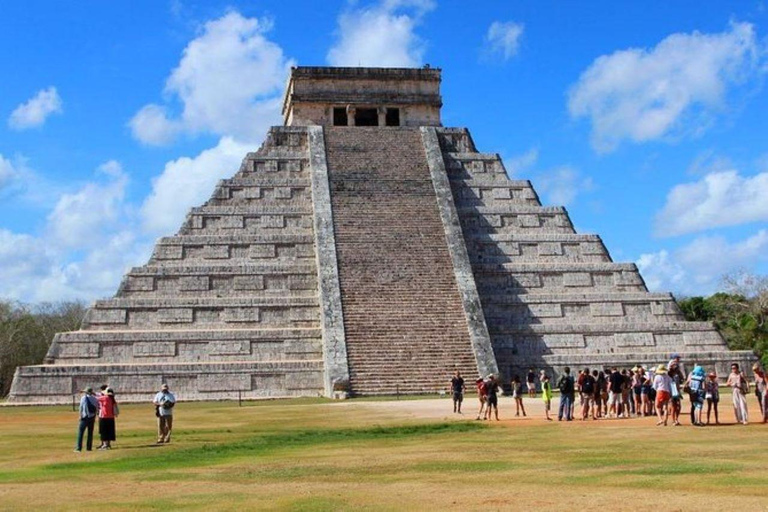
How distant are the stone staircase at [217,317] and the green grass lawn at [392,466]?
8.09 metres

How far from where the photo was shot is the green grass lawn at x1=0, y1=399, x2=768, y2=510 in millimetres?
8766

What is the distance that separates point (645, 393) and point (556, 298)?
11440 mm

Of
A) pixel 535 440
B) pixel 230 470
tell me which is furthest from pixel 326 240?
pixel 230 470

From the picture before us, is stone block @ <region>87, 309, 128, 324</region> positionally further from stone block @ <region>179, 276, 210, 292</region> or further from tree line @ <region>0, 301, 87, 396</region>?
tree line @ <region>0, 301, 87, 396</region>

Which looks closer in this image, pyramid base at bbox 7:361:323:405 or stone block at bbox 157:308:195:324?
pyramid base at bbox 7:361:323:405

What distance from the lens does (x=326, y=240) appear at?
30375 millimetres

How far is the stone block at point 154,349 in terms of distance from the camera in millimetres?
27281

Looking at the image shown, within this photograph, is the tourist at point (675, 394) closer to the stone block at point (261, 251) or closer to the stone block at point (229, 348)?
the stone block at point (229, 348)

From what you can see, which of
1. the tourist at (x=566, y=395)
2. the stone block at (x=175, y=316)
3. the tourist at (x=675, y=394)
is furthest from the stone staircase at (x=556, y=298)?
the tourist at (x=675, y=394)

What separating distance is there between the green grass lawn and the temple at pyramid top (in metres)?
21.2

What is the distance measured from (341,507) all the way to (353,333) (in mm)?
18406

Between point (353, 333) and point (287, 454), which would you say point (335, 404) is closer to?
point (353, 333)

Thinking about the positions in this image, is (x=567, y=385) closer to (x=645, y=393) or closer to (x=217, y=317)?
(x=645, y=393)

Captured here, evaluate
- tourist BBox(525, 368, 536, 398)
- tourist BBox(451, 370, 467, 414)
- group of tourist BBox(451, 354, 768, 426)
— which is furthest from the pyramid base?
group of tourist BBox(451, 354, 768, 426)
